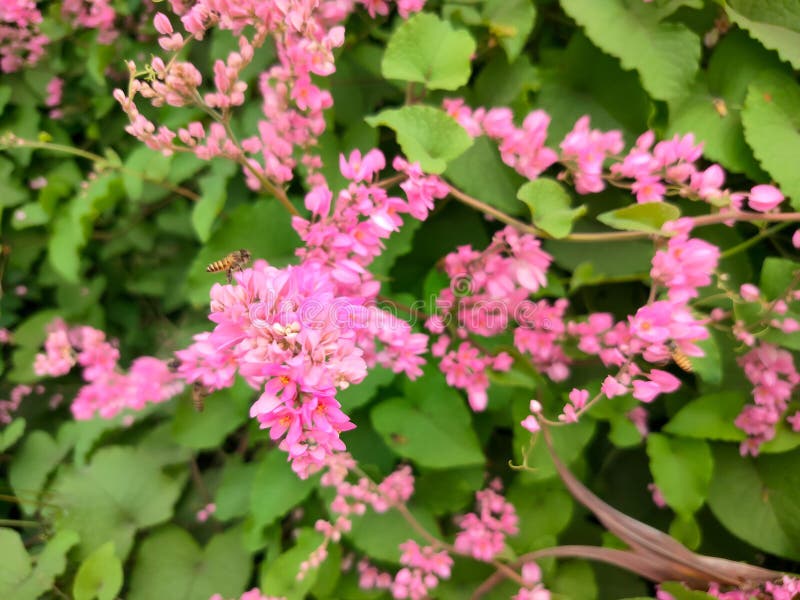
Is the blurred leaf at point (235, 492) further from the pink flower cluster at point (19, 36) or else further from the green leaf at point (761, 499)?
the pink flower cluster at point (19, 36)

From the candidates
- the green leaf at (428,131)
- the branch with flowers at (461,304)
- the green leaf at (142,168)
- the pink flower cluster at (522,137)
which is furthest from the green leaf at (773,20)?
the green leaf at (142,168)

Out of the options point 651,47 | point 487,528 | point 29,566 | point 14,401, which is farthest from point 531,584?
point 14,401

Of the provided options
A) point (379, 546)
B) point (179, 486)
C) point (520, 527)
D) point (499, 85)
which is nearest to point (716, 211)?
point (499, 85)

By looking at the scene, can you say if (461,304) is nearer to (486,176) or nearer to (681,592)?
(486,176)

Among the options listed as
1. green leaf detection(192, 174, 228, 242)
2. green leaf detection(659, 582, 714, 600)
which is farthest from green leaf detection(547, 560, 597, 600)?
green leaf detection(192, 174, 228, 242)

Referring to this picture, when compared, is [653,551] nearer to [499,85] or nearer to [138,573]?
[499,85]

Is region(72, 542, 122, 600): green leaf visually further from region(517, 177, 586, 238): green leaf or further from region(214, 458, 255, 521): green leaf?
region(517, 177, 586, 238): green leaf
